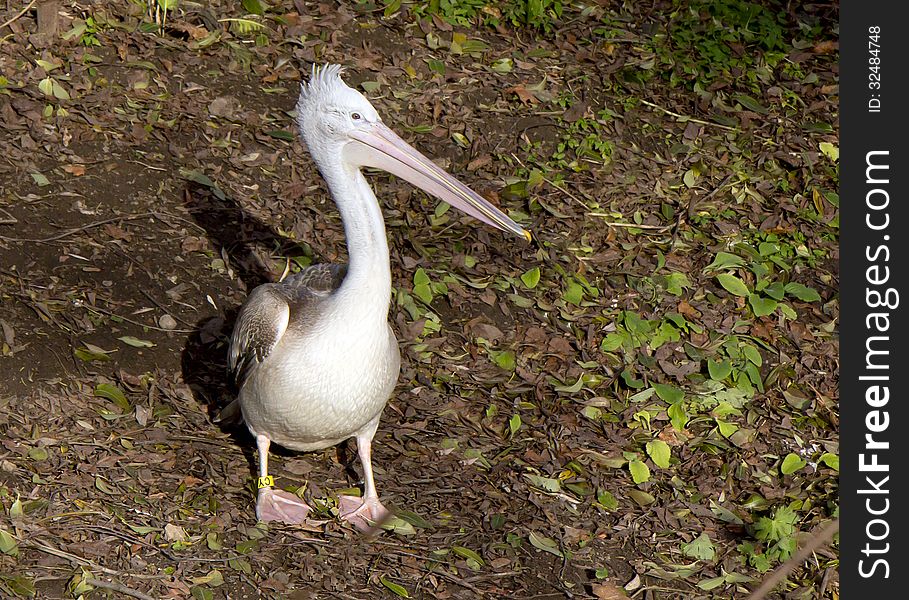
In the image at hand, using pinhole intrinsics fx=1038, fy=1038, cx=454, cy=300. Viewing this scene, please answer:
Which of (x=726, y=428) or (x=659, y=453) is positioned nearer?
(x=659, y=453)

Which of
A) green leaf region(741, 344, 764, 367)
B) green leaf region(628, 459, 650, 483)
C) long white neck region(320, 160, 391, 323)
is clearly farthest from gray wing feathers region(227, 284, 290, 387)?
green leaf region(741, 344, 764, 367)

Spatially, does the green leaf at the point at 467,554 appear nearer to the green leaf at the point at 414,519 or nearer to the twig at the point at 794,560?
the green leaf at the point at 414,519

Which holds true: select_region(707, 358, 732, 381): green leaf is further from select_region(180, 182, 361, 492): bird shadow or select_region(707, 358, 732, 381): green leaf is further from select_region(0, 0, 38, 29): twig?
→ select_region(0, 0, 38, 29): twig

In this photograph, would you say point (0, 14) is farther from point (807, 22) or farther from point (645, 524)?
point (807, 22)

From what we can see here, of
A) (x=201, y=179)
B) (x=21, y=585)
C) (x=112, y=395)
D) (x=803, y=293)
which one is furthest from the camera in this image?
(x=201, y=179)

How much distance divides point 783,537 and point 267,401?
225cm

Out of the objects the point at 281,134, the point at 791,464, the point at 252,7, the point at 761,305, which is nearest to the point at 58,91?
the point at 281,134

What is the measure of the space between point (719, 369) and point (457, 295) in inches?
56.9

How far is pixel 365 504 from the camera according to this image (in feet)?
14.5

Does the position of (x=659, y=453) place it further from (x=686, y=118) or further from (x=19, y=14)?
(x=19, y=14)

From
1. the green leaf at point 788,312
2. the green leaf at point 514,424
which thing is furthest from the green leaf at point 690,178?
the green leaf at point 514,424

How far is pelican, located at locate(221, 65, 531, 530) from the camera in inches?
156

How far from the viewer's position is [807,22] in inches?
315

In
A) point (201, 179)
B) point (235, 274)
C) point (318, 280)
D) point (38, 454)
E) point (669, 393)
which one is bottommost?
point (669, 393)
